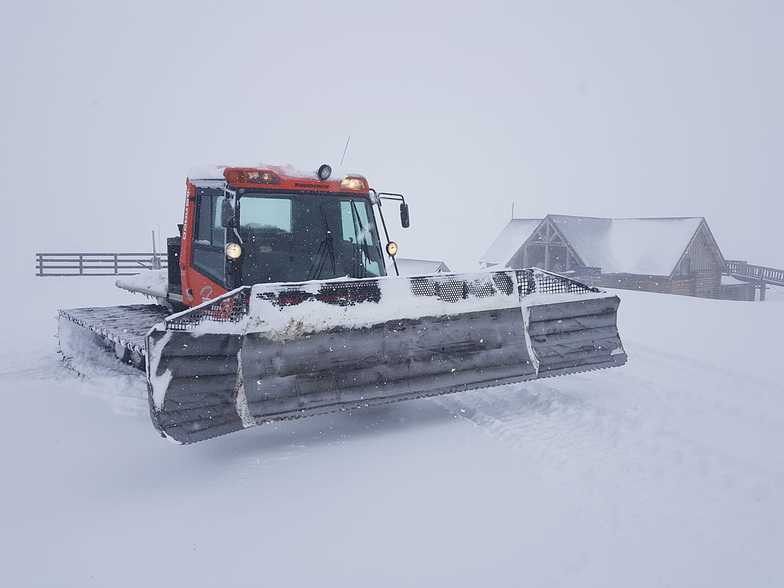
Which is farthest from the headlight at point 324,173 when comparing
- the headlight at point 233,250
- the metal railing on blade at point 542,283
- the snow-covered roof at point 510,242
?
the snow-covered roof at point 510,242

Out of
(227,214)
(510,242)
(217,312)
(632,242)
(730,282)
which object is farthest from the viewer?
(510,242)

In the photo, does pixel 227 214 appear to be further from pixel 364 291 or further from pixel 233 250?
pixel 364 291

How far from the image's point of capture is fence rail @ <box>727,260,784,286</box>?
35719 mm

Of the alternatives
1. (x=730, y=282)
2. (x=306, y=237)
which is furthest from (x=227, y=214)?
(x=730, y=282)

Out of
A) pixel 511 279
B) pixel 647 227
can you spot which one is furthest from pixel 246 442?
pixel 647 227

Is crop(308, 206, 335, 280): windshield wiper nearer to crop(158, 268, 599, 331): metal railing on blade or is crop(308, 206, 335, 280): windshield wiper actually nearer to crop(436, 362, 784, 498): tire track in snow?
crop(158, 268, 599, 331): metal railing on blade

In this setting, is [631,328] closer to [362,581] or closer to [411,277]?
[411,277]

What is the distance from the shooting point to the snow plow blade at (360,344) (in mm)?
4242

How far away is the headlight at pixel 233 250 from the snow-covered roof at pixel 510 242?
2873 cm

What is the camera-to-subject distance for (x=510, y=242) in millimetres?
34688

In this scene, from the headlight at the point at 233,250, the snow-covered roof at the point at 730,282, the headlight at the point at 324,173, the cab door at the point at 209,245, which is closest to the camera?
the headlight at the point at 233,250

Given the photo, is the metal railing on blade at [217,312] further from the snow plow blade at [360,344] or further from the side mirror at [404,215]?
the side mirror at [404,215]

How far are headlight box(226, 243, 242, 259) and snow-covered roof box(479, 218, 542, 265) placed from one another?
2873 centimetres

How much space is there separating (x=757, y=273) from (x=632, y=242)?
451 inches
